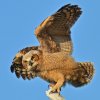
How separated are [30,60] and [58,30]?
0.98 metres

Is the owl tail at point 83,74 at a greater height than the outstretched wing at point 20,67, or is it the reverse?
the outstretched wing at point 20,67

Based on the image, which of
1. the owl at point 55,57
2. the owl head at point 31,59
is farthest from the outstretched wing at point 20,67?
the owl head at point 31,59

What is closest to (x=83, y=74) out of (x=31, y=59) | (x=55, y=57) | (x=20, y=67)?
(x=55, y=57)

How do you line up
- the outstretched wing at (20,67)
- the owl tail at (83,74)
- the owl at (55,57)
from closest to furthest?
the owl tail at (83,74), the owl at (55,57), the outstretched wing at (20,67)

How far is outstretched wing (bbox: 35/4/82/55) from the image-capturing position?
409 inches

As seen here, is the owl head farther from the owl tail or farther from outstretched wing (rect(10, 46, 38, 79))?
the owl tail

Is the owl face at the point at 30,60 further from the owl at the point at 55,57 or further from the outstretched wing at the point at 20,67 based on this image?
the outstretched wing at the point at 20,67

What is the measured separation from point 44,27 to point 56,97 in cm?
306

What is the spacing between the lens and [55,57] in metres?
10.2

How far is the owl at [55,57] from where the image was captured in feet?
32.9

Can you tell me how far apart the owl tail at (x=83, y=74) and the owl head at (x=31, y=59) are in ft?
3.03

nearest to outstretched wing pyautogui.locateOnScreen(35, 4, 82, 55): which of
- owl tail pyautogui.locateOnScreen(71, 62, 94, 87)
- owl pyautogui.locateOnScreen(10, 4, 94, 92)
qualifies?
owl pyautogui.locateOnScreen(10, 4, 94, 92)

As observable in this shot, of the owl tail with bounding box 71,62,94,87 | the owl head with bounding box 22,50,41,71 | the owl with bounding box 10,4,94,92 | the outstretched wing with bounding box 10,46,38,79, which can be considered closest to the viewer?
the owl tail with bounding box 71,62,94,87

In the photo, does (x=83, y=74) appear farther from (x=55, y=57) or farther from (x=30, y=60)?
(x=30, y=60)
